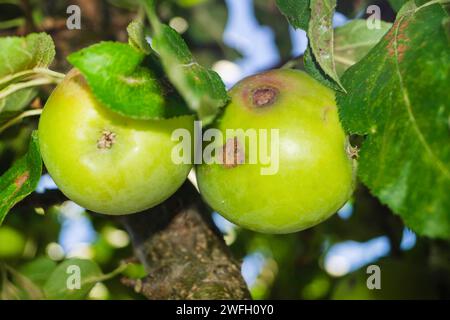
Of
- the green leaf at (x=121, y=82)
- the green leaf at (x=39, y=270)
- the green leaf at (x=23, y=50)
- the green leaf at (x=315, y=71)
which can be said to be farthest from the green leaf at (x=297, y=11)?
the green leaf at (x=39, y=270)

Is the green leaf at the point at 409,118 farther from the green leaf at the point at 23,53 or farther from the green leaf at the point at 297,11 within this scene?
the green leaf at the point at 23,53

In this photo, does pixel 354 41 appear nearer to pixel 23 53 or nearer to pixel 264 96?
pixel 264 96

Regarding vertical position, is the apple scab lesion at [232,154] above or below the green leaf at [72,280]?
above

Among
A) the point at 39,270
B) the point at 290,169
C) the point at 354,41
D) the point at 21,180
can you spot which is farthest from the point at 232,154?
the point at 39,270

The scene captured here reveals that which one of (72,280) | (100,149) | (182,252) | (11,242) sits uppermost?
(100,149)

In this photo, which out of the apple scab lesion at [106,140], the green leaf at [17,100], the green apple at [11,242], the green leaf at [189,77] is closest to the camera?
the green leaf at [189,77]

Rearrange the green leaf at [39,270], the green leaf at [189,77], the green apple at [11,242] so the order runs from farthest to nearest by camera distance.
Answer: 1. the green apple at [11,242]
2. the green leaf at [39,270]
3. the green leaf at [189,77]

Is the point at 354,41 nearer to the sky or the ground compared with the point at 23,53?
nearer to the ground
